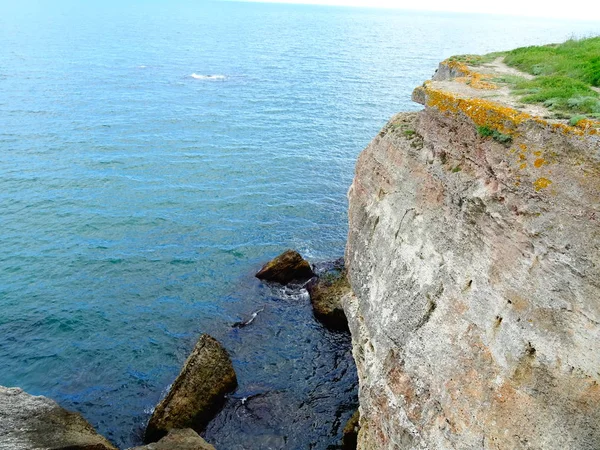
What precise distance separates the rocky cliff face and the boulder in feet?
24.8

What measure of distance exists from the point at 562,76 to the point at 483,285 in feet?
26.9

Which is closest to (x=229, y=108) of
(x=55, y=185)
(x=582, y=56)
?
(x=55, y=185)

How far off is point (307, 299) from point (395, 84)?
62.2 metres

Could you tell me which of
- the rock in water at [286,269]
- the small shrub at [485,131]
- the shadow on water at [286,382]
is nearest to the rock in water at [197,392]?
the shadow on water at [286,382]

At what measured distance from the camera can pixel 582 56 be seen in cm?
1784

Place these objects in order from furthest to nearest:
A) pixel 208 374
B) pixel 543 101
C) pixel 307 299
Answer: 1. pixel 307 299
2. pixel 208 374
3. pixel 543 101

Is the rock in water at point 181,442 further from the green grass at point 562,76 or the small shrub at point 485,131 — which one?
the green grass at point 562,76

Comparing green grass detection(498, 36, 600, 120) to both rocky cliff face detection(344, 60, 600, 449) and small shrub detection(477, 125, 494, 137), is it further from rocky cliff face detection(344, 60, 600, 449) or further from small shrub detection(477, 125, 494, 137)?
small shrub detection(477, 125, 494, 137)

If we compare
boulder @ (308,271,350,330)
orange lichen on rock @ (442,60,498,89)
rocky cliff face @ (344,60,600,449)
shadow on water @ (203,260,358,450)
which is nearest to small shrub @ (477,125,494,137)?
rocky cliff face @ (344,60,600,449)

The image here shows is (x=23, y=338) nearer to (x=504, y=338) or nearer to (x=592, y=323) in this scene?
(x=504, y=338)

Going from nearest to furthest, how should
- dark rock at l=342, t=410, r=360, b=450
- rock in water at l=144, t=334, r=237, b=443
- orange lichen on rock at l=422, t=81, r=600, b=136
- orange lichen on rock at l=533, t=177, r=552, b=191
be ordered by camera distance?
orange lichen on rock at l=422, t=81, r=600, b=136 → orange lichen on rock at l=533, t=177, r=552, b=191 → dark rock at l=342, t=410, r=360, b=450 → rock in water at l=144, t=334, r=237, b=443

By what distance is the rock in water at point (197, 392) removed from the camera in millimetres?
20000

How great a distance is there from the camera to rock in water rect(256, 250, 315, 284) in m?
30.0

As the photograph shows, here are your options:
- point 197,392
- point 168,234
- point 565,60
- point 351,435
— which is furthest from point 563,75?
point 168,234
